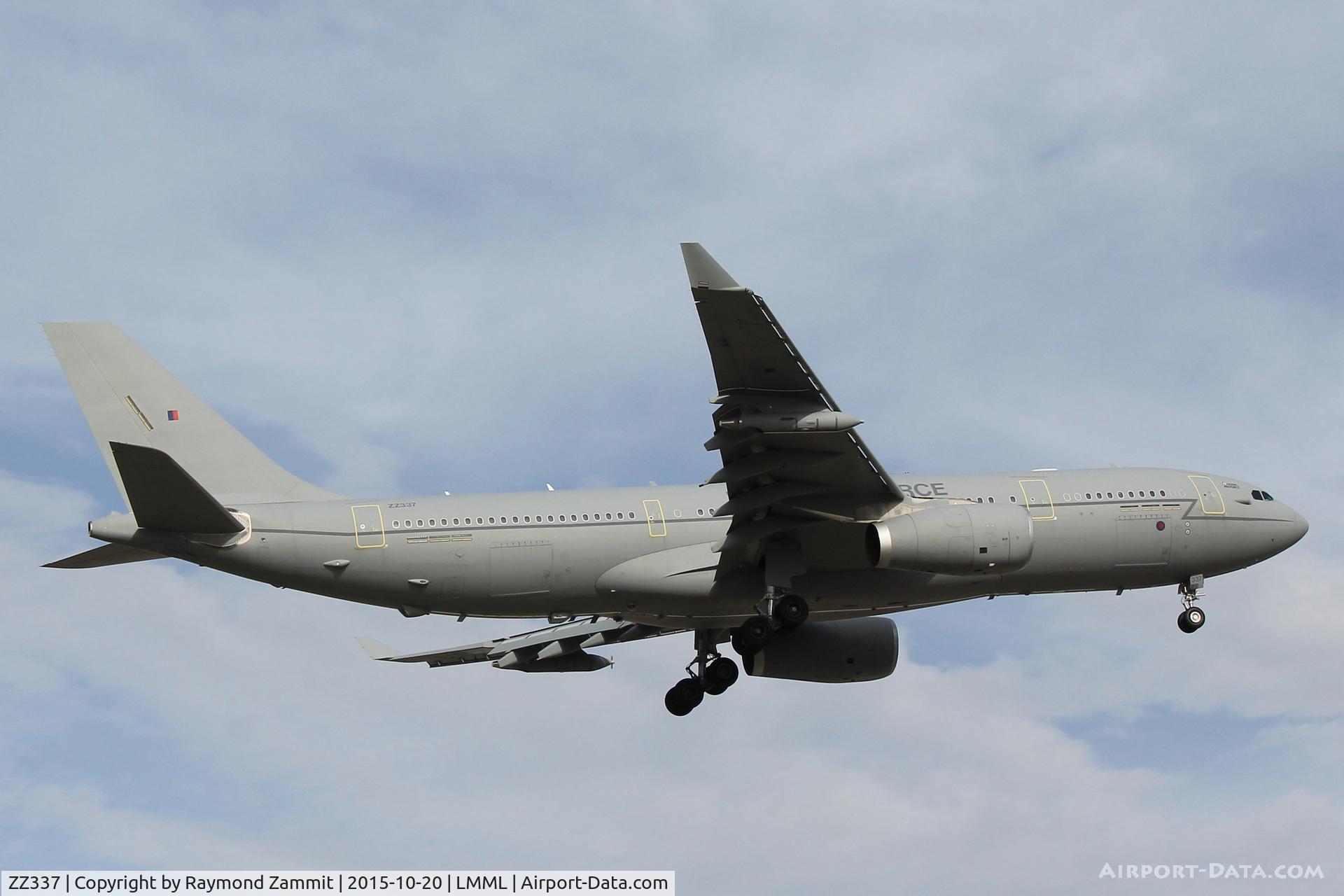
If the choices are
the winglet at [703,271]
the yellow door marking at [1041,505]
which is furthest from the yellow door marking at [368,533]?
the yellow door marking at [1041,505]

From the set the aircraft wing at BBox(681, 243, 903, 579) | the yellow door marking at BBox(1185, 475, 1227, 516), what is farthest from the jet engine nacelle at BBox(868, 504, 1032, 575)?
the yellow door marking at BBox(1185, 475, 1227, 516)

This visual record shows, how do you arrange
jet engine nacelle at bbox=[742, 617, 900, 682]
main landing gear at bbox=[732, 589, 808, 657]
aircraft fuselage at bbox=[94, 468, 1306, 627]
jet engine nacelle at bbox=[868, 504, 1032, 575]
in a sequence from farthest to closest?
jet engine nacelle at bbox=[742, 617, 900, 682] → main landing gear at bbox=[732, 589, 808, 657] → aircraft fuselage at bbox=[94, 468, 1306, 627] → jet engine nacelle at bbox=[868, 504, 1032, 575]

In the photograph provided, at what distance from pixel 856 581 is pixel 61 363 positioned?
18486 millimetres

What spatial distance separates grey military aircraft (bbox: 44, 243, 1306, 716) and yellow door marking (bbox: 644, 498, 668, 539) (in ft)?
0.15

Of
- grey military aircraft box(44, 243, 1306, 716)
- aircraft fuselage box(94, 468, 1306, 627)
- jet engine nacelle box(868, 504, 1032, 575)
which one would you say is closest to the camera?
grey military aircraft box(44, 243, 1306, 716)

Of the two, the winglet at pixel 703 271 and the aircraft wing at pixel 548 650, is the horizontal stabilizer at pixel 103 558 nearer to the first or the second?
the aircraft wing at pixel 548 650

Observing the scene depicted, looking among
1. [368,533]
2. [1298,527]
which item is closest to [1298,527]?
[1298,527]

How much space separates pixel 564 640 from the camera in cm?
3731

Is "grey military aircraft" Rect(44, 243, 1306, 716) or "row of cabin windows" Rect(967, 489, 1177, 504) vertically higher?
"row of cabin windows" Rect(967, 489, 1177, 504)

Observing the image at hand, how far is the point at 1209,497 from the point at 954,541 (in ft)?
28.6

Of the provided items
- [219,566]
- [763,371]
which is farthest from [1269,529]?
[219,566]

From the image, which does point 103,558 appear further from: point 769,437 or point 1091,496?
point 1091,496

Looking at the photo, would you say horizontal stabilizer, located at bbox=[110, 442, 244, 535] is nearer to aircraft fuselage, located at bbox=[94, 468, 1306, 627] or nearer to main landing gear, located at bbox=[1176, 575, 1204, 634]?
aircraft fuselage, located at bbox=[94, 468, 1306, 627]

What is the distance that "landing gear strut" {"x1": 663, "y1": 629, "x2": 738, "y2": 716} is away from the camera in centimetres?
3441
